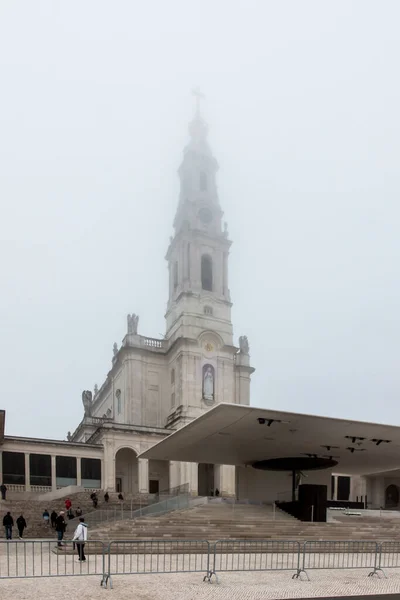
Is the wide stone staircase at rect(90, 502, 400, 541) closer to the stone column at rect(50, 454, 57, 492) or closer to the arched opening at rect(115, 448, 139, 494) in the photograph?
the stone column at rect(50, 454, 57, 492)

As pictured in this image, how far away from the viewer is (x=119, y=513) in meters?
24.1

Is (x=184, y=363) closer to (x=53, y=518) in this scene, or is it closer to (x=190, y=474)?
(x=190, y=474)

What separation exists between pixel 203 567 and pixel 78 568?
3.56 meters

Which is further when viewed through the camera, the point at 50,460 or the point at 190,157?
the point at 190,157

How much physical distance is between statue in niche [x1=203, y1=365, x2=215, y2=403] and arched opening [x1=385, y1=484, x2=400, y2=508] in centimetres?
2490

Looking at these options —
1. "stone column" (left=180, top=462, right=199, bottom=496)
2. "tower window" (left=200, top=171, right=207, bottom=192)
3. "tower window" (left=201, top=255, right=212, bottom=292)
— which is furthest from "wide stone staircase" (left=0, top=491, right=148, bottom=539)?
"tower window" (left=200, top=171, right=207, bottom=192)

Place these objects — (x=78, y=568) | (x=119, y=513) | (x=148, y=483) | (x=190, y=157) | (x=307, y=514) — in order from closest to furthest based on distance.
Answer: (x=78, y=568) → (x=119, y=513) → (x=307, y=514) → (x=148, y=483) → (x=190, y=157)

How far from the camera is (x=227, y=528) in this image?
75.0 feet

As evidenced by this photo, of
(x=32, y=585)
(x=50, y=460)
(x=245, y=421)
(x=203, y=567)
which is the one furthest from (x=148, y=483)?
(x=32, y=585)

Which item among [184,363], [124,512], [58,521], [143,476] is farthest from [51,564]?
[184,363]

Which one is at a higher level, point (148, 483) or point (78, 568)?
point (78, 568)

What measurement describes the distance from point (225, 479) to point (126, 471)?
9465 millimetres

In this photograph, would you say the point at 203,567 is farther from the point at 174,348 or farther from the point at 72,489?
the point at 174,348

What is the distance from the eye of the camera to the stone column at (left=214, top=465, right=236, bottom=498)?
163 feet
